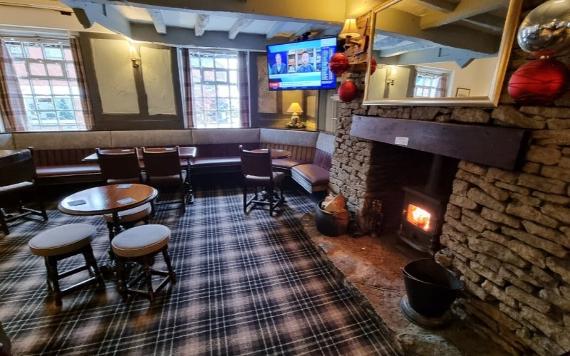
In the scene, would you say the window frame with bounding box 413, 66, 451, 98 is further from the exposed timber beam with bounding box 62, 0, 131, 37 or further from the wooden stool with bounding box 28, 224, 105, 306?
the exposed timber beam with bounding box 62, 0, 131, 37

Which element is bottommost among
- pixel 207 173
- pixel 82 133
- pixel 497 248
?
pixel 207 173

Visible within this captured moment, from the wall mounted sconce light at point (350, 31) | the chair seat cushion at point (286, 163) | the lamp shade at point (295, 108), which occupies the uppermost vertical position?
the wall mounted sconce light at point (350, 31)

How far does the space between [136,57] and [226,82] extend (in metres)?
1.55

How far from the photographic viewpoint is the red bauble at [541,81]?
3.90 ft

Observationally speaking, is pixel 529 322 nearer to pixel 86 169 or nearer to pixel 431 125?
pixel 431 125

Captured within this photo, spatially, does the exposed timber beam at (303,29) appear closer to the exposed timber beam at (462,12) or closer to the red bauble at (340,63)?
the red bauble at (340,63)

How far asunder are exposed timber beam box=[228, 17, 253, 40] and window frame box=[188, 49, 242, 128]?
491mm

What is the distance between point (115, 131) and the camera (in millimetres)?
4484

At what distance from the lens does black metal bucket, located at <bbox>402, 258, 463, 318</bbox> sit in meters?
1.66

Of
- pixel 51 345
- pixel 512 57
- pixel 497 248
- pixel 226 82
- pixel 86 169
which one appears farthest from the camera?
pixel 226 82

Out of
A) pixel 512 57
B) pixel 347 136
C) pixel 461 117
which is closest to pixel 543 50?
pixel 512 57

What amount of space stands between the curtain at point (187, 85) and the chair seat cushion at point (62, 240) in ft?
10.4

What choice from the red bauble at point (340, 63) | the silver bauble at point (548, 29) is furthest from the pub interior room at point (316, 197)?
the red bauble at point (340, 63)

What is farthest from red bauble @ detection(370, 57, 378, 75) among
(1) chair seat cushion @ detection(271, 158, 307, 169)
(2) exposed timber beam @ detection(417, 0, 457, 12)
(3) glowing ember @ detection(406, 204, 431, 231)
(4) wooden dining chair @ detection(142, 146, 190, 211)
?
(4) wooden dining chair @ detection(142, 146, 190, 211)
